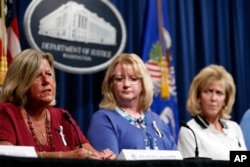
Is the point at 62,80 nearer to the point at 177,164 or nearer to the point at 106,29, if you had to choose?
the point at 106,29

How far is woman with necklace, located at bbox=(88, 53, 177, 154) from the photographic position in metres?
3.03

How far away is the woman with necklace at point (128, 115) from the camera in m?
3.03

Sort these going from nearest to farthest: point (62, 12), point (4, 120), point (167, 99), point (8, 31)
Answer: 1. point (4, 120)
2. point (8, 31)
3. point (62, 12)
4. point (167, 99)

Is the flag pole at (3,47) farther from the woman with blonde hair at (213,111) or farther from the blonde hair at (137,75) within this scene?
the woman with blonde hair at (213,111)

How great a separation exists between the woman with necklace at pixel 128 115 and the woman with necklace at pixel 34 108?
248 mm

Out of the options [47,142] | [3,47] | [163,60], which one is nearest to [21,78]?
[47,142]

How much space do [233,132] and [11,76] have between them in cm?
162

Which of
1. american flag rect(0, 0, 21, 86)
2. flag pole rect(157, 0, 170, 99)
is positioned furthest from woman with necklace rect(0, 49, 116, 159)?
flag pole rect(157, 0, 170, 99)

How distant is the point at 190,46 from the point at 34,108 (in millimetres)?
2549

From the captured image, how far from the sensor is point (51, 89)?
2.75 meters

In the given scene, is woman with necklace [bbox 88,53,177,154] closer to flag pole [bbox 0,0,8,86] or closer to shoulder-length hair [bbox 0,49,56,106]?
shoulder-length hair [bbox 0,49,56,106]

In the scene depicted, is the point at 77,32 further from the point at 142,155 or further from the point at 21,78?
the point at 142,155

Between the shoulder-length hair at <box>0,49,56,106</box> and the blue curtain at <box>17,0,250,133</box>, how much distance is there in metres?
1.56

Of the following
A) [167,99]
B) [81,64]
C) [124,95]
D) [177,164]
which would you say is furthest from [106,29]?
[177,164]
